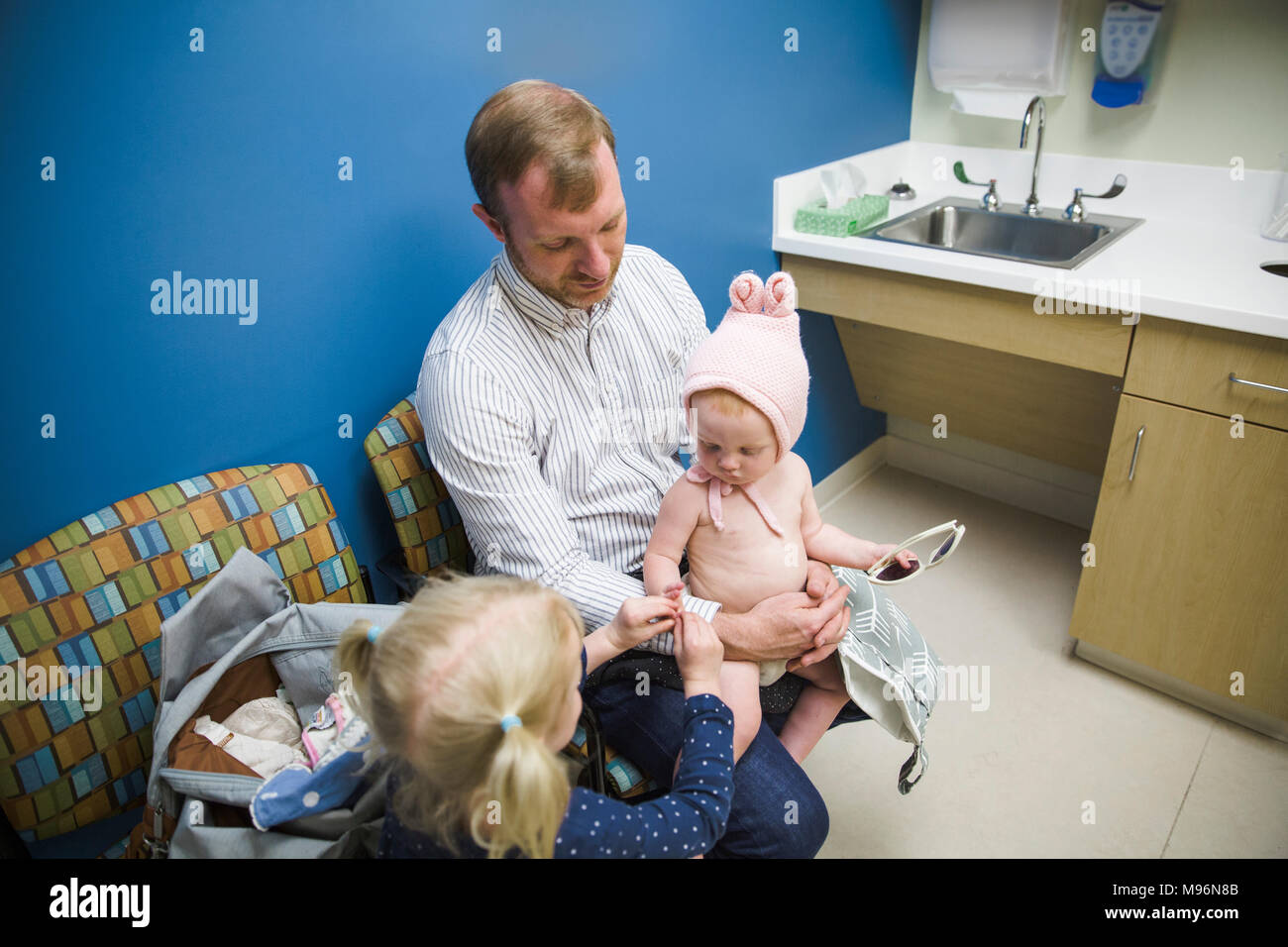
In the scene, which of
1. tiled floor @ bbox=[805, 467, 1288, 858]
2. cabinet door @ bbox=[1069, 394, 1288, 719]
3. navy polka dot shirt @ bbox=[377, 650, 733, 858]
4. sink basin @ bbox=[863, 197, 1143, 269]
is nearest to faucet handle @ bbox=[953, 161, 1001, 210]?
sink basin @ bbox=[863, 197, 1143, 269]

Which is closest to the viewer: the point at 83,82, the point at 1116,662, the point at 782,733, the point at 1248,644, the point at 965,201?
the point at 83,82

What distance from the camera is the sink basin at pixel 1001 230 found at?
230 centimetres

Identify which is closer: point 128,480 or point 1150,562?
point 128,480

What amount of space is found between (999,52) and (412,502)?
2.08 metres

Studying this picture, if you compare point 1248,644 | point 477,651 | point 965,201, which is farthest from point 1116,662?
point 477,651

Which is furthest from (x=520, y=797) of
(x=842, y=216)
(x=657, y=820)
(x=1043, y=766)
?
(x=842, y=216)

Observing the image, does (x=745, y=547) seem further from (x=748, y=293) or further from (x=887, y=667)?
(x=748, y=293)

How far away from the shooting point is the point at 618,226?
1.34m

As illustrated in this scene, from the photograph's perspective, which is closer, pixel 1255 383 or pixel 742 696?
pixel 742 696

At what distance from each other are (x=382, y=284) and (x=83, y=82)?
50 cm

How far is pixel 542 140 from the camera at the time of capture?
123cm

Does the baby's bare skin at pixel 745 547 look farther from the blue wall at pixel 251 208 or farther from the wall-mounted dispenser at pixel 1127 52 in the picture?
the wall-mounted dispenser at pixel 1127 52

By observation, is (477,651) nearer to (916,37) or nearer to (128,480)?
(128,480)

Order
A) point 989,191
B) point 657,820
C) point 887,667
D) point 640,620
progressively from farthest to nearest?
1. point 989,191
2. point 887,667
3. point 640,620
4. point 657,820
